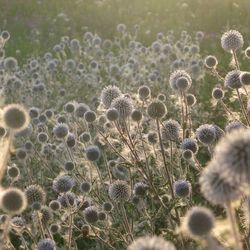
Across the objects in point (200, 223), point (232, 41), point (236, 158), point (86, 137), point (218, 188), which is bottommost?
point (200, 223)

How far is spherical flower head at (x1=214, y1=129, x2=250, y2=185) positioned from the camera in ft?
7.98

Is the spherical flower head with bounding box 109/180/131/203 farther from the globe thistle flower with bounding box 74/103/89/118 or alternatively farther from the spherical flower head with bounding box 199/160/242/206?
the spherical flower head with bounding box 199/160/242/206

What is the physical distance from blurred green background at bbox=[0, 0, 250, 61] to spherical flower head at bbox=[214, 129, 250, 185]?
12730 millimetres

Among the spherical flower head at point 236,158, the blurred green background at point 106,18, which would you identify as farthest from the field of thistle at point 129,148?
the blurred green background at point 106,18

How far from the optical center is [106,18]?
63.8 feet

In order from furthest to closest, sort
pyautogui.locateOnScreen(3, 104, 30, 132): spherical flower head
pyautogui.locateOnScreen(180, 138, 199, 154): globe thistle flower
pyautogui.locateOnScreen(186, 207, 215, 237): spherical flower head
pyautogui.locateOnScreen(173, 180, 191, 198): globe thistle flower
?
pyautogui.locateOnScreen(180, 138, 199, 154): globe thistle flower → pyautogui.locateOnScreen(173, 180, 191, 198): globe thistle flower → pyautogui.locateOnScreen(3, 104, 30, 132): spherical flower head → pyautogui.locateOnScreen(186, 207, 215, 237): spherical flower head

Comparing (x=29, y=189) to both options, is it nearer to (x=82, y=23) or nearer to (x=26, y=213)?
(x=26, y=213)

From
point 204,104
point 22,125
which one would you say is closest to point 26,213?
point 22,125

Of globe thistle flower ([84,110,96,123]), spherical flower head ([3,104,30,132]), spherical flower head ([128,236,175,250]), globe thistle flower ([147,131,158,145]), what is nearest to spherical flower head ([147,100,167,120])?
globe thistle flower ([147,131,158,145])

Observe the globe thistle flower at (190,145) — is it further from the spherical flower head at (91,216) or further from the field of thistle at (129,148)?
the spherical flower head at (91,216)

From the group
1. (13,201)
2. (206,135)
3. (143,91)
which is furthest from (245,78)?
(13,201)

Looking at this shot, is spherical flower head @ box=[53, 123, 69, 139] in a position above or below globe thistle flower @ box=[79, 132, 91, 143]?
above

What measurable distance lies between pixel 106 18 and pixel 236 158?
17.4m

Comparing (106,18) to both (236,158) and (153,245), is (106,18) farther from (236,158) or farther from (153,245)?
(153,245)
